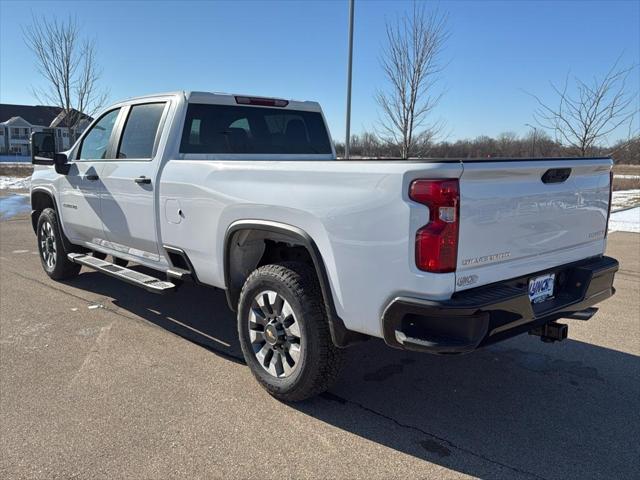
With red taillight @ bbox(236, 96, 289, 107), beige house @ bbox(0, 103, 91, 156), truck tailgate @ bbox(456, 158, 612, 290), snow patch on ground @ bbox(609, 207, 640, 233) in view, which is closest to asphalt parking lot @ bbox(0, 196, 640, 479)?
truck tailgate @ bbox(456, 158, 612, 290)

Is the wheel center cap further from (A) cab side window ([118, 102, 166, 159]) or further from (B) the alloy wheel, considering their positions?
(A) cab side window ([118, 102, 166, 159])

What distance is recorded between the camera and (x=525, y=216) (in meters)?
2.92

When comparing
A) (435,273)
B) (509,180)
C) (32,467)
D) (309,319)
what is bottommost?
(32,467)

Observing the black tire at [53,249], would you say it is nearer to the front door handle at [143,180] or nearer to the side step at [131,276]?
the side step at [131,276]

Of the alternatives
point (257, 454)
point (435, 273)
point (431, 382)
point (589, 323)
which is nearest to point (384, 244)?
point (435, 273)

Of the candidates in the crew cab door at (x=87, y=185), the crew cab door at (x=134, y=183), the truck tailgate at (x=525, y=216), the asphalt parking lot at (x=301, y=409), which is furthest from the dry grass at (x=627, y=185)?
the crew cab door at (x=134, y=183)

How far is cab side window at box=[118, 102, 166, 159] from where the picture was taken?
15.4 feet

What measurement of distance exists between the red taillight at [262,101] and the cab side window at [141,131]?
70cm

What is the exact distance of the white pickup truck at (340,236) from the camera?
2.62 meters

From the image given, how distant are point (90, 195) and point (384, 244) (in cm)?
378

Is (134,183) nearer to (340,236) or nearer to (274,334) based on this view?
(274,334)

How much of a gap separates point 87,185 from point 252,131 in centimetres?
184

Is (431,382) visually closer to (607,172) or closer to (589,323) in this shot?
(607,172)

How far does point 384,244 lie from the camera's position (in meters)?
2.70
